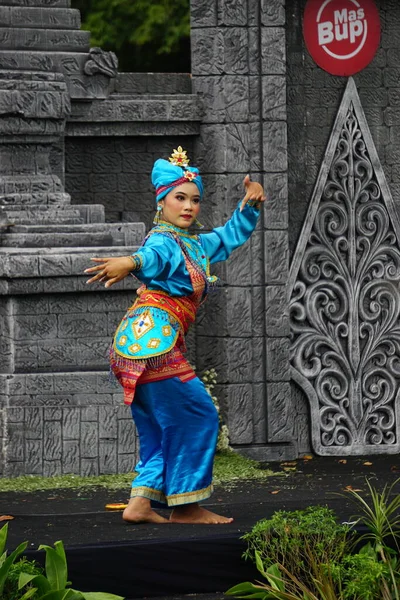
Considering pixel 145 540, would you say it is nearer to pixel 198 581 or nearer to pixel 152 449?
pixel 198 581

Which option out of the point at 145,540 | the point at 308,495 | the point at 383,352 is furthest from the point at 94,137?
the point at 145,540

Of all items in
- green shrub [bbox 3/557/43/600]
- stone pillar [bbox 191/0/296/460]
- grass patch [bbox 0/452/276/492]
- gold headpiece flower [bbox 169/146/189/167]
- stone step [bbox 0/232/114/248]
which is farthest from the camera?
stone pillar [bbox 191/0/296/460]

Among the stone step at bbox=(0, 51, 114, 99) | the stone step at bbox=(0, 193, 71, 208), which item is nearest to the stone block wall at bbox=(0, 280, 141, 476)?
the stone step at bbox=(0, 193, 71, 208)

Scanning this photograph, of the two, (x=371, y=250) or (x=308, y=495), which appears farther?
(x=371, y=250)

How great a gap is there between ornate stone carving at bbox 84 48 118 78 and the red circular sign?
160 centimetres

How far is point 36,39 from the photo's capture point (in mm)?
10125

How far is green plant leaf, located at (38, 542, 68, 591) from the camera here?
225 inches

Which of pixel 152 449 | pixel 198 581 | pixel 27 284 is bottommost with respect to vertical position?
pixel 198 581

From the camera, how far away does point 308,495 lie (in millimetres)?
8547

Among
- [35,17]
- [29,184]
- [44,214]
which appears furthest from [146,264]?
[35,17]

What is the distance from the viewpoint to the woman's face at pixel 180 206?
7156 mm

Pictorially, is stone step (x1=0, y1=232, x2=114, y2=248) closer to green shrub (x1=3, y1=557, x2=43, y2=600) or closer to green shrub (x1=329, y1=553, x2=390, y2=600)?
green shrub (x1=3, y1=557, x2=43, y2=600)

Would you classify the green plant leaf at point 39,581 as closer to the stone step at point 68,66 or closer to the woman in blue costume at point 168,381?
the woman in blue costume at point 168,381

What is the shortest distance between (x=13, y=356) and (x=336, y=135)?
322cm
